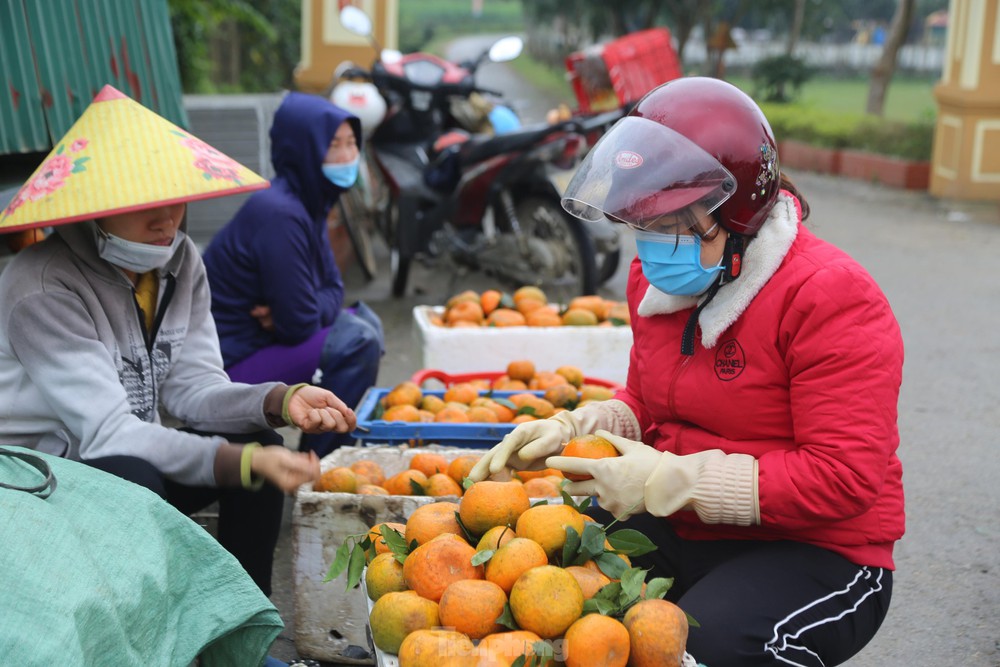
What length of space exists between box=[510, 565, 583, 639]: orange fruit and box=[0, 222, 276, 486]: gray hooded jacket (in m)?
1.02

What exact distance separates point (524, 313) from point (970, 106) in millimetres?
9417

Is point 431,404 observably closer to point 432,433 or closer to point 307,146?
point 432,433

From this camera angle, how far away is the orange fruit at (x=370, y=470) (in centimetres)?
332

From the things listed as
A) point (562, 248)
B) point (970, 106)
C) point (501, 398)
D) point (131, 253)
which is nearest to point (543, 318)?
point (501, 398)

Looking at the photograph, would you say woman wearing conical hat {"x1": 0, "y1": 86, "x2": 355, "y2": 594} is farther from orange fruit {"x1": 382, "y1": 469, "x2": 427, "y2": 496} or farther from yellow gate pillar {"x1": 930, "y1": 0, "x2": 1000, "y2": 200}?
yellow gate pillar {"x1": 930, "y1": 0, "x2": 1000, "y2": 200}

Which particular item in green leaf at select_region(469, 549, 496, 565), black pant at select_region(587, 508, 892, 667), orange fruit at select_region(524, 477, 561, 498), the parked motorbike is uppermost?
green leaf at select_region(469, 549, 496, 565)

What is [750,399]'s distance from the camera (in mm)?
2357

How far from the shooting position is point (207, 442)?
2.76 metres

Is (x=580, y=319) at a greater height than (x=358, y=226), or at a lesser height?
greater

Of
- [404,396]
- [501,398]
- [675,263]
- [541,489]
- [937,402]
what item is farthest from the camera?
[937,402]

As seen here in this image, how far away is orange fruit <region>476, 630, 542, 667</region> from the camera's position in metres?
1.94

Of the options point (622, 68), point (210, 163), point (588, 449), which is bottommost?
point (622, 68)

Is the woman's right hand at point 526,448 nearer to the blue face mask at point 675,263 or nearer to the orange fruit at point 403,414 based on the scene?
the blue face mask at point 675,263

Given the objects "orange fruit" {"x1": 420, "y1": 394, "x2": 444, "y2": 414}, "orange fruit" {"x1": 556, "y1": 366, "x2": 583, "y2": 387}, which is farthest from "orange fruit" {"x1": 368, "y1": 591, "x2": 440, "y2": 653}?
"orange fruit" {"x1": 556, "y1": 366, "x2": 583, "y2": 387}
